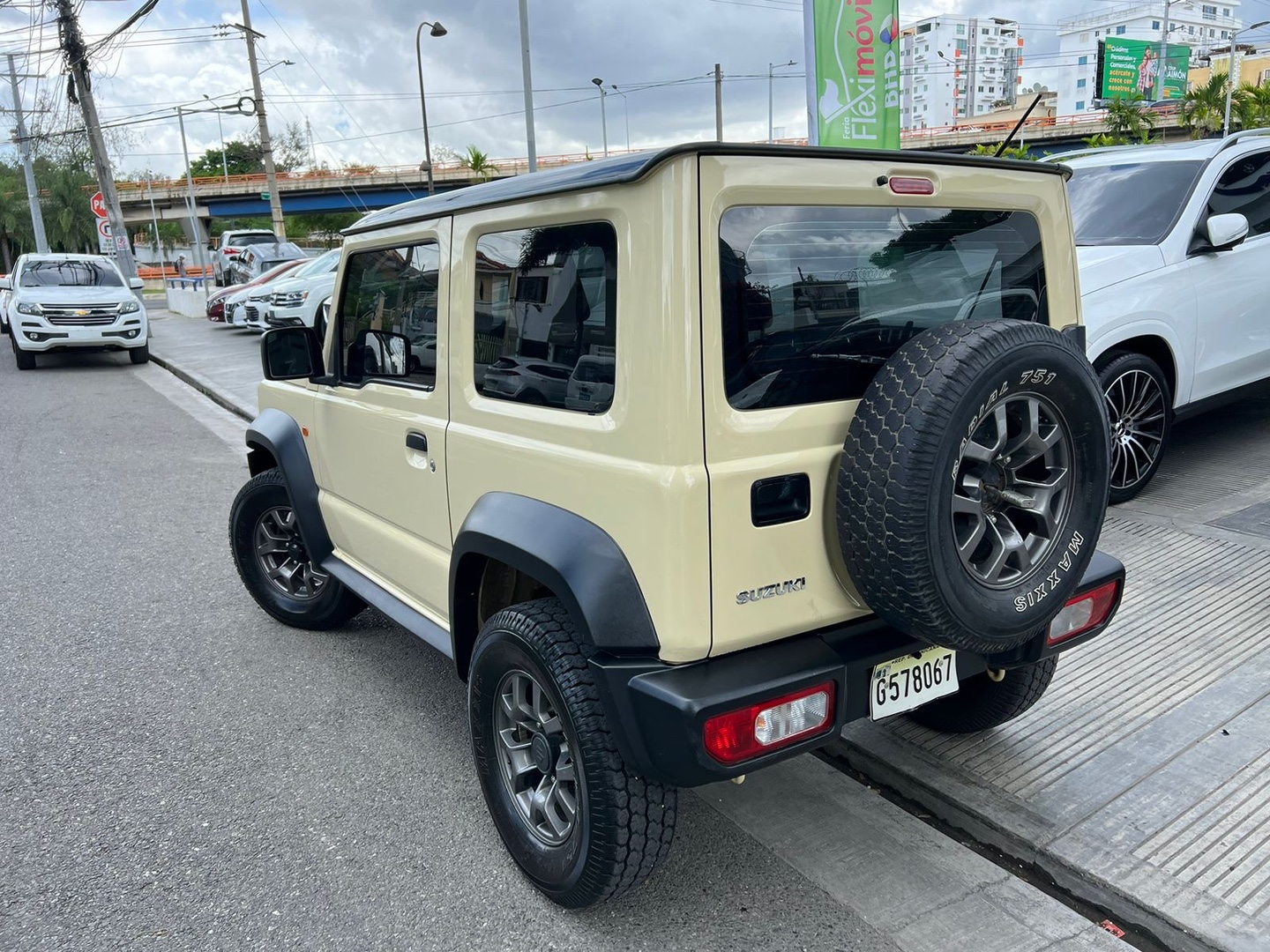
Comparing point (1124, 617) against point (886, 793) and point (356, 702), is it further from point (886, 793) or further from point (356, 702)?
point (356, 702)

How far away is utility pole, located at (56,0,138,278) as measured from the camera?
2133cm

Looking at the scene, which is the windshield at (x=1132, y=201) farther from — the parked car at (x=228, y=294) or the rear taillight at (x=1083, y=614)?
the parked car at (x=228, y=294)

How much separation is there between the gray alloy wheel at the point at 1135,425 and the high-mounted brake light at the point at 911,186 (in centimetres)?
324

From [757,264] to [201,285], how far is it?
2851cm

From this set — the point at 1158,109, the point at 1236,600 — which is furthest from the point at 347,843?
the point at 1158,109

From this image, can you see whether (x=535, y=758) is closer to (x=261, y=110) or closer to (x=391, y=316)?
(x=391, y=316)

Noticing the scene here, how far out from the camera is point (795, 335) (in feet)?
7.17

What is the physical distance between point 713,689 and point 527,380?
986 mm

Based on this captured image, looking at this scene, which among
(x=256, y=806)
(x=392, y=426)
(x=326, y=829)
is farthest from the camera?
(x=392, y=426)

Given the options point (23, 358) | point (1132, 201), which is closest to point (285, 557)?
point (1132, 201)

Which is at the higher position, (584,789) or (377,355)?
(377,355)

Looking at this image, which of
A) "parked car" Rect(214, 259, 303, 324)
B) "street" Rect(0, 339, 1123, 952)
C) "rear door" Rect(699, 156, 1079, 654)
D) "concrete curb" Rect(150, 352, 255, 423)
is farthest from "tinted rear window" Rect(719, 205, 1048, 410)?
"parked car" Rect(214, 259, 303, 324)

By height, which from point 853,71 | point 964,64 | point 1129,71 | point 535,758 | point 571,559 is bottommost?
point 535,758

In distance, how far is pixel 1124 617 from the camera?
396cm
